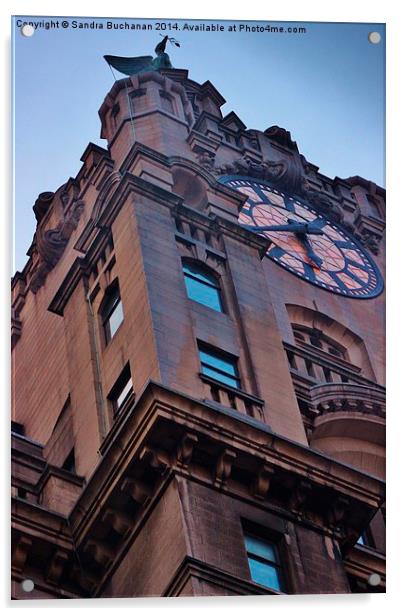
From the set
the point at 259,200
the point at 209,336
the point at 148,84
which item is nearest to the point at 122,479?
the point at 209,336

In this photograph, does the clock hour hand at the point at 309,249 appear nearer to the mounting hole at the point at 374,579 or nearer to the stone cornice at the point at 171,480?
the stone cornice at the point at 171,480

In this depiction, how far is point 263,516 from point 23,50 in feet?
19.3

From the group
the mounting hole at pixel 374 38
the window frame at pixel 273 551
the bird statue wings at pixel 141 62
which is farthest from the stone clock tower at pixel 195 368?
the mounting hole at pixel 374 38

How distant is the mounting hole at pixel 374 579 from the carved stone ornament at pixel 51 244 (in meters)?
8.99

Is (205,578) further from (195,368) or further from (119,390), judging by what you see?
(119,390)

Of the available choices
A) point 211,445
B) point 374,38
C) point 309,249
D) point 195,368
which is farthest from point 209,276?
point 309,249

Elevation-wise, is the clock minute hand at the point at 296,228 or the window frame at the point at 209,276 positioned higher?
the clock minute hand at the point at 296,228

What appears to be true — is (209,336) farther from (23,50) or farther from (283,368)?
(23,50)

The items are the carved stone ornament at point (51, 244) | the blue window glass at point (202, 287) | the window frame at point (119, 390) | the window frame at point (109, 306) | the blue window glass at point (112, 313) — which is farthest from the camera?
the carved stone ornament at point (51, 244)

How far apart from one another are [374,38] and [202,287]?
14.2 ft

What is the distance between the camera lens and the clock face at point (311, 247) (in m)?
27.5

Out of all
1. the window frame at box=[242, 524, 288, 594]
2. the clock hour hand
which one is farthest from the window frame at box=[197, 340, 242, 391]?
the clock hour hand

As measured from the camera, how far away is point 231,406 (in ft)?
66.8

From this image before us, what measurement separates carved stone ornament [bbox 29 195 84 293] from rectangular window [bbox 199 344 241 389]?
508 cm
